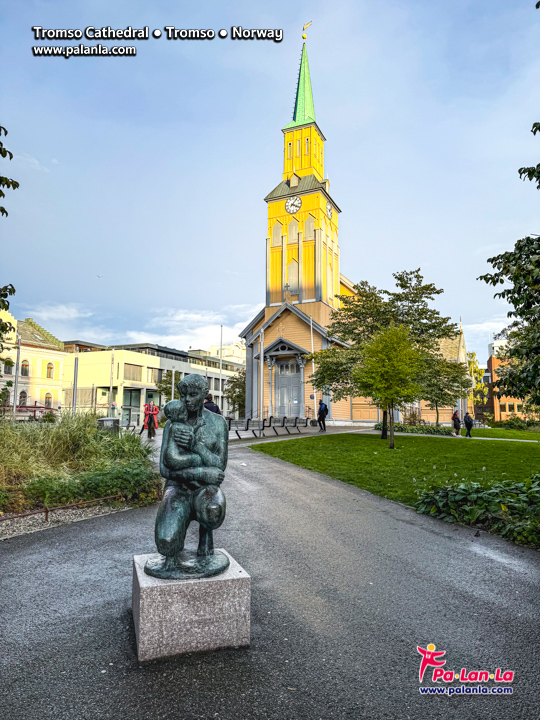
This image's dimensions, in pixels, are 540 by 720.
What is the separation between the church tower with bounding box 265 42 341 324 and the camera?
3678 centimetres

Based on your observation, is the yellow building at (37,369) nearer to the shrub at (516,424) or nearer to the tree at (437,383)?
the tree at (437,383)

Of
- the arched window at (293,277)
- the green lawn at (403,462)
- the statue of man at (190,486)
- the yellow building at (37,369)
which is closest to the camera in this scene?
the statue of man at (190,486)

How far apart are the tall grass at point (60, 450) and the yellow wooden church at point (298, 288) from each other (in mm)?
19855

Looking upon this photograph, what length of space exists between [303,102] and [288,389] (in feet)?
92.8

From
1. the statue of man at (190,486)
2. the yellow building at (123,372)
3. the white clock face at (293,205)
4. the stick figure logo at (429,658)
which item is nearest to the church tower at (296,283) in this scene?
the white clock face at (293,205)

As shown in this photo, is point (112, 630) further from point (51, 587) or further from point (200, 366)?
point (200, 366)

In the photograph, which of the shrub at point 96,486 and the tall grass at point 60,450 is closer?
the shrub at point 96,486

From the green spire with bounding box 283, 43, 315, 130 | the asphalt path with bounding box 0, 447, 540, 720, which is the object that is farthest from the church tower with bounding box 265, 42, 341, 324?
the asphalt path with bounding box 0, 447, 540, 720

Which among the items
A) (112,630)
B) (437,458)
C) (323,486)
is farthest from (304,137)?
(112,630)

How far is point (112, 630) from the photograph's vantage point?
3.98 metres

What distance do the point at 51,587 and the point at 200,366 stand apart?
81.0 meters

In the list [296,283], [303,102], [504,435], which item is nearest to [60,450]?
[504,435]

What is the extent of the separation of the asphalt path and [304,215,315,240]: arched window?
32610 millimetres

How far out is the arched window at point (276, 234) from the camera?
38875 mm
